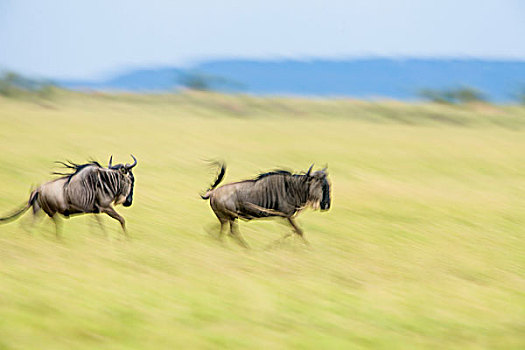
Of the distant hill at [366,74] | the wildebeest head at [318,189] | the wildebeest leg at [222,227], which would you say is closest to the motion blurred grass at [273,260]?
the wildebeest leg at [222,227]

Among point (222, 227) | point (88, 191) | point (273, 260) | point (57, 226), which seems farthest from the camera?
point (222, 227)

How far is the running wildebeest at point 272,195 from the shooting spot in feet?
33.7

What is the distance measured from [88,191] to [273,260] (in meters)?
2.16

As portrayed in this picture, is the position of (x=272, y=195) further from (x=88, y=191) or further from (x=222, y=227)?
(x=88, y=191)

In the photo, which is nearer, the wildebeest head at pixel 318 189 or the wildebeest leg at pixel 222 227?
the wildebeest head at pixel 318 189

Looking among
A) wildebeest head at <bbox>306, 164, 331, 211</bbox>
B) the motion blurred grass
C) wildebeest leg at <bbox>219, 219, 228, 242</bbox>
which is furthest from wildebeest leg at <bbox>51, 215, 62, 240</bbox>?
wildebeest head at <bbox>306, 164, 331, 211</bbox>

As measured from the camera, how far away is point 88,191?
10023 mm

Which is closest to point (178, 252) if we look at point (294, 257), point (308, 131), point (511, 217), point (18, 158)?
point (294, 257)

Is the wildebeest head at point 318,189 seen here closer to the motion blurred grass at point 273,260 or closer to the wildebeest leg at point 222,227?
the motion blurred grass at point 273,260

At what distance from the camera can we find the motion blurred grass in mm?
7227

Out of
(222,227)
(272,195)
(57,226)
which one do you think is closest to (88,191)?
(57,226)

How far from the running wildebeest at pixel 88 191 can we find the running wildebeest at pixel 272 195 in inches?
38.4

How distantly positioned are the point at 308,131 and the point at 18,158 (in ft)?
42.4

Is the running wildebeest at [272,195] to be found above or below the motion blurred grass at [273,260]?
above
